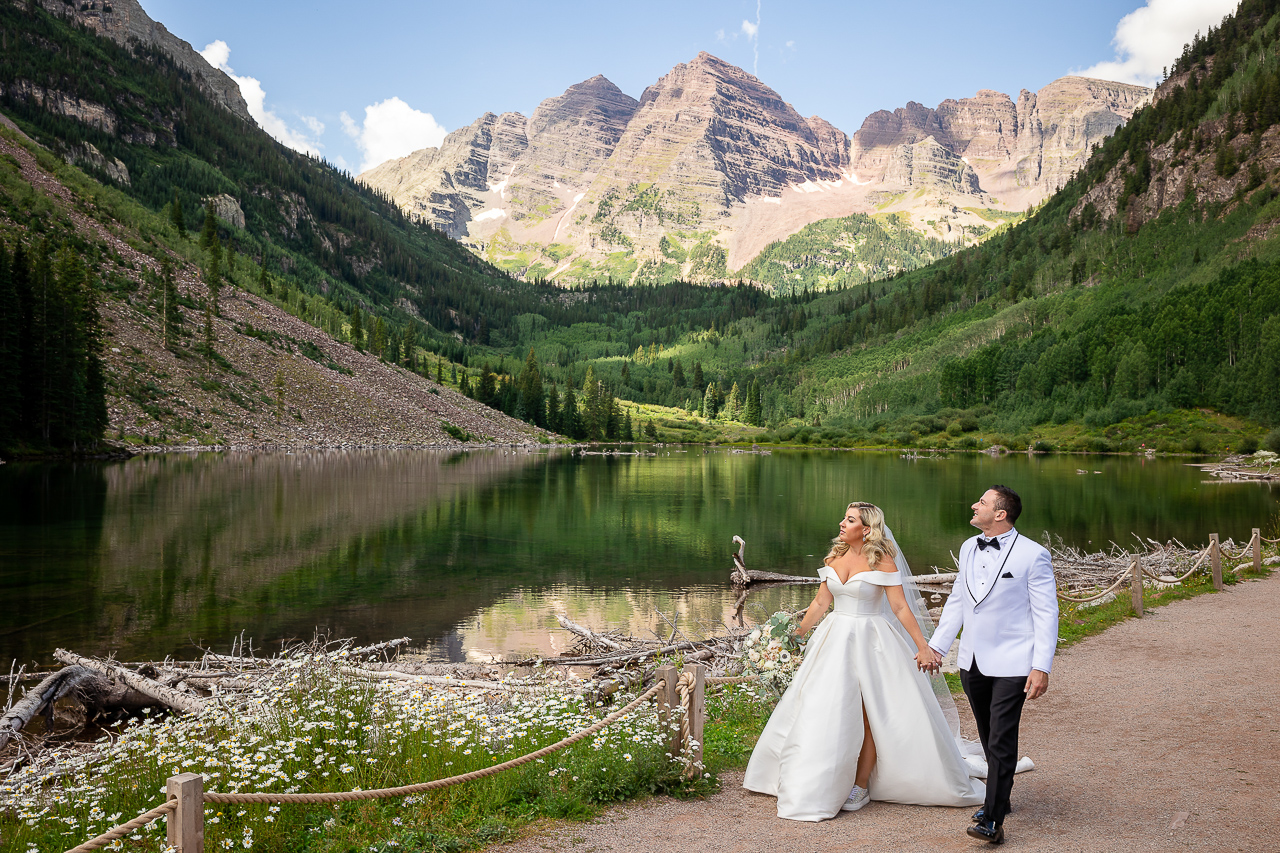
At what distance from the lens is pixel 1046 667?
21.9ft

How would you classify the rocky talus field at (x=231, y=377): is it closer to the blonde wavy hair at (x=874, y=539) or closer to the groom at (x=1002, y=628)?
the blonde wavy hair at (x=874, y=539)

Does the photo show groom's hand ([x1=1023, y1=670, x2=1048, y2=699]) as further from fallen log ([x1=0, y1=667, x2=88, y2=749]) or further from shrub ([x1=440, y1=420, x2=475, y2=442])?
shrub ([x1=440, y1=420, x2=475, y2=442])

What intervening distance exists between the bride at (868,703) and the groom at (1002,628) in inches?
24.4

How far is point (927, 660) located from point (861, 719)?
0.88 meters

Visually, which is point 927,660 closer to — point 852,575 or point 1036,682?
point 852,575

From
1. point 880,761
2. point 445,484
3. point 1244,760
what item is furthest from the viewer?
point 445,484

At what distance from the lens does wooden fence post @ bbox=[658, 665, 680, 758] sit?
8.68m

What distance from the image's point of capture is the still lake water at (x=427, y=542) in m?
21.0

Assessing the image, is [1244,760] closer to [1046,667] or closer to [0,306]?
[1046,667]

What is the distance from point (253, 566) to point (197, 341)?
3093 inches

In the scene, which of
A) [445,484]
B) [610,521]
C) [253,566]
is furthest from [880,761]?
[445,484]

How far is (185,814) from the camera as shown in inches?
211

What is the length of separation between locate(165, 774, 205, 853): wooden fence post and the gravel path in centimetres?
276

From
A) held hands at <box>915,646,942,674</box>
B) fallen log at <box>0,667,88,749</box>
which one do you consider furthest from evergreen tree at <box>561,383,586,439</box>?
held hands at <box>915,646,942,674</box>
